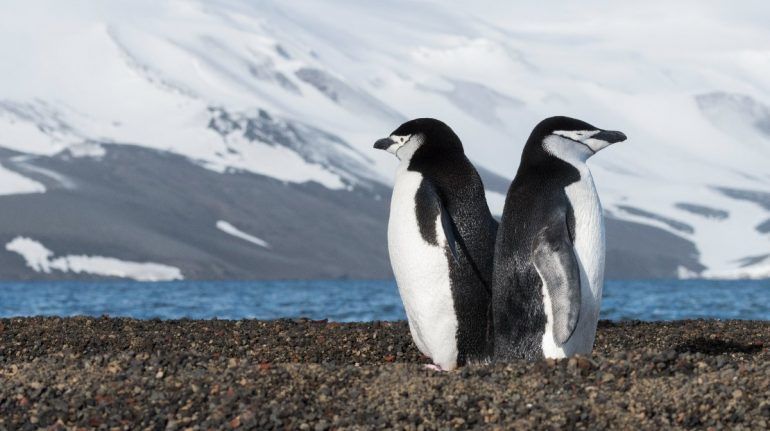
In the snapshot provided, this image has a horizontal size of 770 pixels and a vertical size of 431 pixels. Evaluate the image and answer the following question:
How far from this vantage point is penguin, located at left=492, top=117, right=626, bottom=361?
27.3 ft

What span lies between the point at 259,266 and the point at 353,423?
174 metres

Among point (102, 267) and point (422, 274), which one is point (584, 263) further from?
point (102, 267)

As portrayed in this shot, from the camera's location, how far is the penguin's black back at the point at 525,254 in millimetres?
8508

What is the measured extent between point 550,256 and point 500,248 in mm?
431

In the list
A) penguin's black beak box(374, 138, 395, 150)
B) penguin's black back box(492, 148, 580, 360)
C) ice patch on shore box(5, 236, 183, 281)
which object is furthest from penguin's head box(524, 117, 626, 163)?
ice patch on shore box(5, 236, 183, 281)

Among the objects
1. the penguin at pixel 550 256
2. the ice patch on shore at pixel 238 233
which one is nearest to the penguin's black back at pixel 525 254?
the penguin at pixel 550 256

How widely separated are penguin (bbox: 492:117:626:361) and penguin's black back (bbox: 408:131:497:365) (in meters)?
0.34

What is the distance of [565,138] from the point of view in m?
8.84

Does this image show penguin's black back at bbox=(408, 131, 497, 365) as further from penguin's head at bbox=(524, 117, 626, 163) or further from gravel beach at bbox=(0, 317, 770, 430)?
gravel beach at bbox=(0, 317, 770, 430)

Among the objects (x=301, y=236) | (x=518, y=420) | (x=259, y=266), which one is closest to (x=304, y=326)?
(x=518, y=420)

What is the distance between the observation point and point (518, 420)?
6254 mm

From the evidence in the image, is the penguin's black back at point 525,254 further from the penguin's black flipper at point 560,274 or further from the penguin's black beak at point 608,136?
the penguin's black beak at point 608,136

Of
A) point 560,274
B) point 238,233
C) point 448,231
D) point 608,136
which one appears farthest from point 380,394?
point 238,233

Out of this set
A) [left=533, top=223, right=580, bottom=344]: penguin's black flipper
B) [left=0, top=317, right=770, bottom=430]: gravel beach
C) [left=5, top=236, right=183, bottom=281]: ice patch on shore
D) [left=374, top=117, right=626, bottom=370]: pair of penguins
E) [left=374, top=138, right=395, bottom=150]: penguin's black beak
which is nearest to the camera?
[left=0, top=317, right=770, bottom=430]: gravel beach
